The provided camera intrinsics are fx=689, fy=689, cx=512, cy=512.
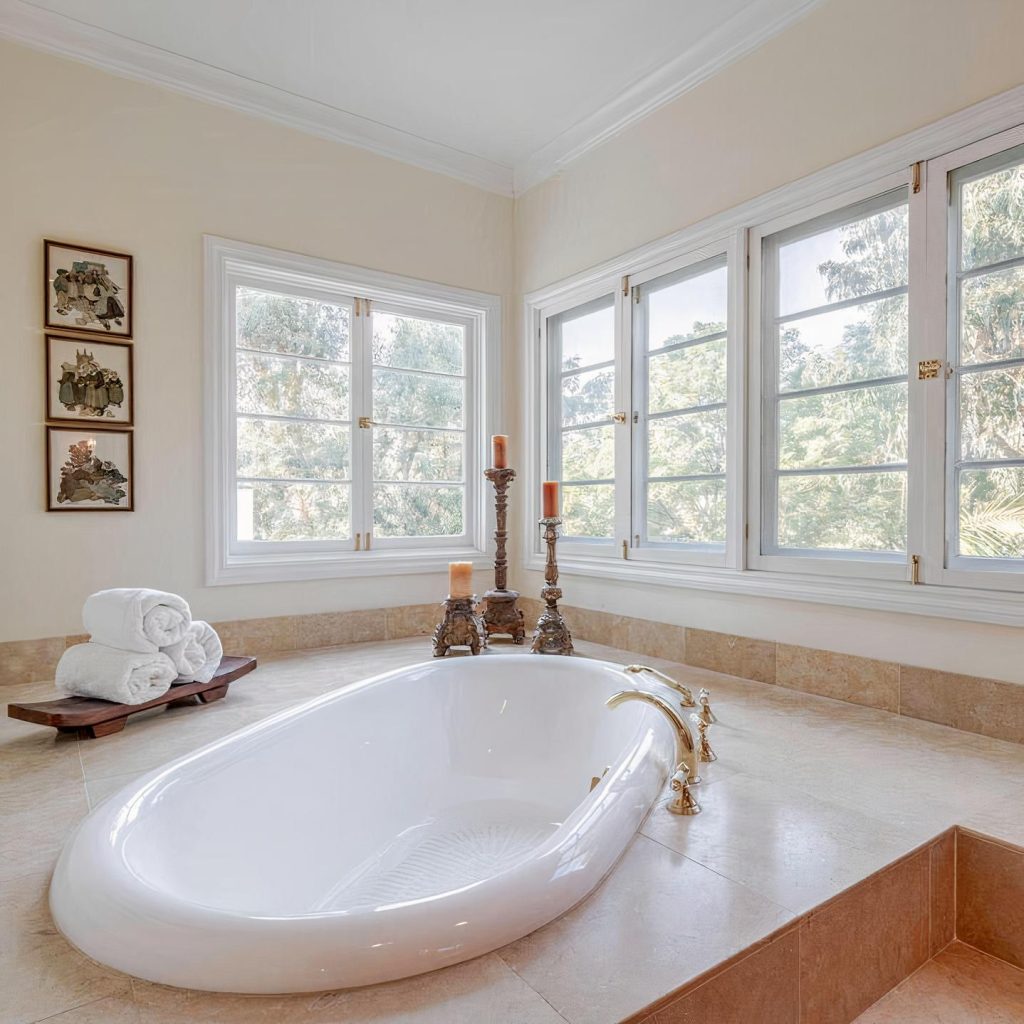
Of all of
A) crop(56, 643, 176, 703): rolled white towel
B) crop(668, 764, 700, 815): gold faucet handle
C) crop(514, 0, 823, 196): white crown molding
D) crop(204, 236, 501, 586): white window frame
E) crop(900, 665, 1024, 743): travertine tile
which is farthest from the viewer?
crop(204, 236, 501, 586): white window frame

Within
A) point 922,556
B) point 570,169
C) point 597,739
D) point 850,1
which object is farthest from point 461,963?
point 570,169

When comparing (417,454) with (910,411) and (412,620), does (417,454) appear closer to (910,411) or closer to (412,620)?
(412,620)

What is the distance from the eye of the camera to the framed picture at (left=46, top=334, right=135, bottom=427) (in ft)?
6.99

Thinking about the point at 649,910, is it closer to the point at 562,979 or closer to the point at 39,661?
the point at 562,979

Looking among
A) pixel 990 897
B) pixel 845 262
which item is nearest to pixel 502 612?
pixel 845 262

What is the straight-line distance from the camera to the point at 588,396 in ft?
9.31

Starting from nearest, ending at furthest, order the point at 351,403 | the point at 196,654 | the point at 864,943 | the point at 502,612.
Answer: the point at 864,943 → the point at 196,654 → the point at 502,612 → the point at 351,403

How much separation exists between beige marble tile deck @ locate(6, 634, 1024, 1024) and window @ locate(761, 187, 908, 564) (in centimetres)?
49

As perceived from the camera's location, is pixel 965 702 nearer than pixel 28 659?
Yes

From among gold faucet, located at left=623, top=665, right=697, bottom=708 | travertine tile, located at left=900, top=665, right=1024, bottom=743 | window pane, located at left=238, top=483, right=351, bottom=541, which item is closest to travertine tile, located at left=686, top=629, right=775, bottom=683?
travertine tile, located at left=900, top=665, right=1024, bottom=743

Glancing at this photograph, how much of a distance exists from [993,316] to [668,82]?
137cm

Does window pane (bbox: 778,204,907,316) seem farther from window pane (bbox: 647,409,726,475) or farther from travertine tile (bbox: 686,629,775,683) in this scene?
travertine tile (bbox: 686,629,775,683)

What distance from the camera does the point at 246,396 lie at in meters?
2.55

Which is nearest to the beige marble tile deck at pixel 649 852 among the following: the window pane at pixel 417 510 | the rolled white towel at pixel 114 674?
the rolled white towel at pixel 114 674
